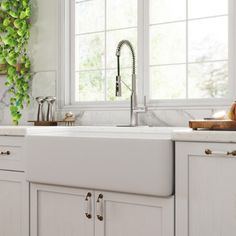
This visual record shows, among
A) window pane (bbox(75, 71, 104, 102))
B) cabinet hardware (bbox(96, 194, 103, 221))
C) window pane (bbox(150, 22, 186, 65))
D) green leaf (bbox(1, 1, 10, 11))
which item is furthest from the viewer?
green leaf (bbox(1, 1, 10, 11))

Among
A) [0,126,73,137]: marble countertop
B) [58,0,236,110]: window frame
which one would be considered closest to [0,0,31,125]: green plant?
[58,0,236,110]: window frame

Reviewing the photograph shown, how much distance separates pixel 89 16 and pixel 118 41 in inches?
12.4

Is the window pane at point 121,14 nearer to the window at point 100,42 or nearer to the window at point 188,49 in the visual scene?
the window at point 100,42

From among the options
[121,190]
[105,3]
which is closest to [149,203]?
[121,190]

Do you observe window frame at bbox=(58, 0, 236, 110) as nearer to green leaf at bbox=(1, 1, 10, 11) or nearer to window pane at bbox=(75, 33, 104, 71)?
window pane at bbox=(75, 33, 104, 71)

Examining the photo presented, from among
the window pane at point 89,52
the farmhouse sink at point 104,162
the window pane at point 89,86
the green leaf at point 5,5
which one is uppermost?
the green leaf at point 5,5

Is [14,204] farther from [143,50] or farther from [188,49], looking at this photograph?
[188,49]

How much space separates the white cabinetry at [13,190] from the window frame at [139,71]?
0.71 m

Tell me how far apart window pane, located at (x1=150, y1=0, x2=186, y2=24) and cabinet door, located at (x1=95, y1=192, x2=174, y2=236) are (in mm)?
1286

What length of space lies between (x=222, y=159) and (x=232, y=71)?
885mm

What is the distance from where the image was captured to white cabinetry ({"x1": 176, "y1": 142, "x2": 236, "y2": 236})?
60.8 inches

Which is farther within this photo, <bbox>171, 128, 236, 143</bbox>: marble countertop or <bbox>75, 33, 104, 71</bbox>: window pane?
<bbox>75, 33, 104, 71</bbox>: window pane

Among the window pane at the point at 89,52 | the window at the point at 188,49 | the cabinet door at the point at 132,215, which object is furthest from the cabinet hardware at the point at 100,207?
the window pane at the point at 89,52

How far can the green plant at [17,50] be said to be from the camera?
2.93 m
